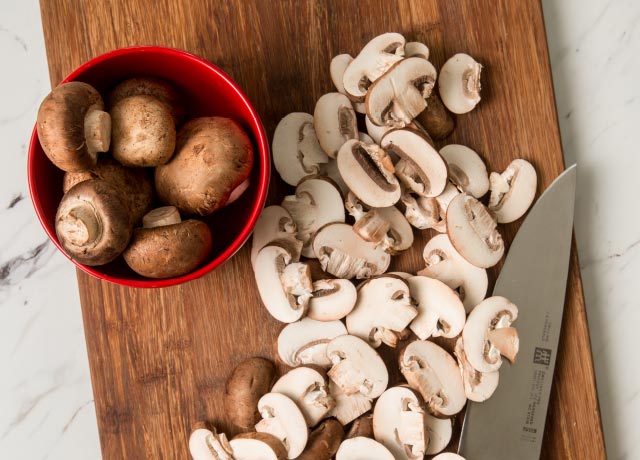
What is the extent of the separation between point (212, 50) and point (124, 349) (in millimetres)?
626

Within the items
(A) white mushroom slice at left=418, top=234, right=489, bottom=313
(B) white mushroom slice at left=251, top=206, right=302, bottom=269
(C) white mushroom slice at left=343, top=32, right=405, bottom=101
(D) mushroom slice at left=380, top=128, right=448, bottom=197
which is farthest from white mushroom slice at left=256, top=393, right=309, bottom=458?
(C) white mushroom slice at left=343, top=32, right=405, bottom=101

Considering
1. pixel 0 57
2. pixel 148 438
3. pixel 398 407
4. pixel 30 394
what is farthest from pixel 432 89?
pixel 30 394

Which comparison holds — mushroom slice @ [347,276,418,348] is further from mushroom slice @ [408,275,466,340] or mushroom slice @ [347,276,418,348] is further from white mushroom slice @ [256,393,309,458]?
white mushroom slice @ [256,393,309,458]

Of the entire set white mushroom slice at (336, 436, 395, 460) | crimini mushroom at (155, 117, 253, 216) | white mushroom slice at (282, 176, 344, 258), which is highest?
crimini mushroom at (155, 117, 253, 216)

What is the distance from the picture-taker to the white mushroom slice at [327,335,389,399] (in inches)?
51.9

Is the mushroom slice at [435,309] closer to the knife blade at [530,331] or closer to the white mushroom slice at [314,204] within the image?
the knife blade at [530,331]

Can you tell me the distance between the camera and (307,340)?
1355mm

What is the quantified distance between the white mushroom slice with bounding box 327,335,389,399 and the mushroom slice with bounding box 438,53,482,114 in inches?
20.0

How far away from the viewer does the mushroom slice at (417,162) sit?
51.1 inches

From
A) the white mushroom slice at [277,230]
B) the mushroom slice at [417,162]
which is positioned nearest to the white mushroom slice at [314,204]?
the white mushroom slice at [277,230]

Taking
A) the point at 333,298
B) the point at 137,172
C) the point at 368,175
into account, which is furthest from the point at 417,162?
the point at 137,172

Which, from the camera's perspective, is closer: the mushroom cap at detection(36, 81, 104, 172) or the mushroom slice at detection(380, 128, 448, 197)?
the mushroom cap at detection(36, 81, 104, 172)

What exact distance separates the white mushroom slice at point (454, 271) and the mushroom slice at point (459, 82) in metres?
0.27

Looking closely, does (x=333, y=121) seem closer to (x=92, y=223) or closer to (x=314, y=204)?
(x=314, y=204)
